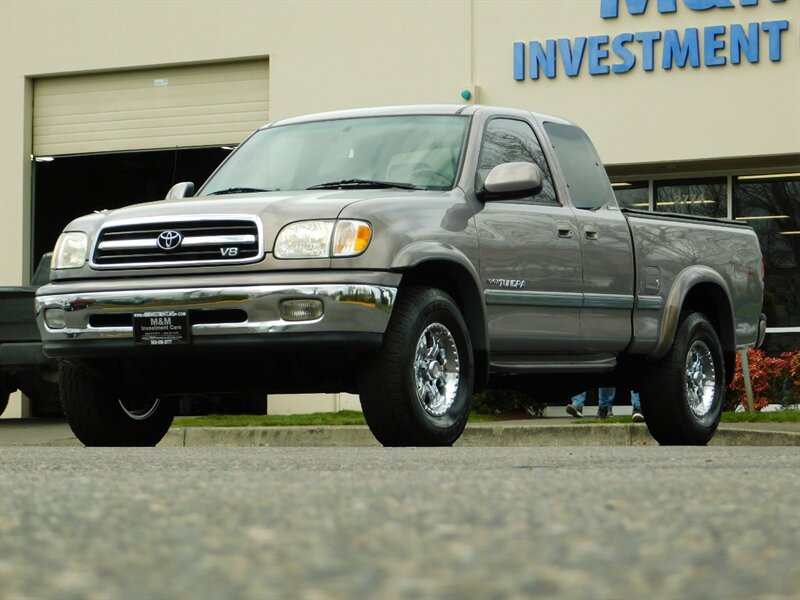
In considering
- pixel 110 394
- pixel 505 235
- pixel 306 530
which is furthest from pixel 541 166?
pixel 306 530

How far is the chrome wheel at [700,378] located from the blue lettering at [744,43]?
7860 millimetres

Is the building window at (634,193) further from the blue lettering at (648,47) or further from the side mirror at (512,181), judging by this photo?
the side mirror at (512,181)

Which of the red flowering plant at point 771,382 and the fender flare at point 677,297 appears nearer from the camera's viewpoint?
the fender flare at point 677,297

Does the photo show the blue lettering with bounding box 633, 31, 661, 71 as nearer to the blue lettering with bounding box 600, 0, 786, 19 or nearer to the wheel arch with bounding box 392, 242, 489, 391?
the blue lettering with bounding box 600, 0, 786, 19

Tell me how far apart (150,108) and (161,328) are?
13876 millimetres

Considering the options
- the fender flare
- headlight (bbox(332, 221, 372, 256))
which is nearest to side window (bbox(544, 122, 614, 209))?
the fender flare

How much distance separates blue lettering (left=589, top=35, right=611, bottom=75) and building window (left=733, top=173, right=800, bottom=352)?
2.31 meters

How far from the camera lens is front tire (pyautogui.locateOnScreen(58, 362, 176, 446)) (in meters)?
8.49

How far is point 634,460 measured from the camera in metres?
6.09

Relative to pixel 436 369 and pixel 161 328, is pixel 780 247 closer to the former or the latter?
pixel 436 369

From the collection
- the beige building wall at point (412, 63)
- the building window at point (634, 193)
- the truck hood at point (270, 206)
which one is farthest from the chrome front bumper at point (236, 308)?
the building window at point (634, 193)

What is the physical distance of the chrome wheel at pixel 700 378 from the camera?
10141mm

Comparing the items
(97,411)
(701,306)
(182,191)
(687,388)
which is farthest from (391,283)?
(701,306)

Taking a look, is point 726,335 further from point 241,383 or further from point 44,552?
point 44,552
